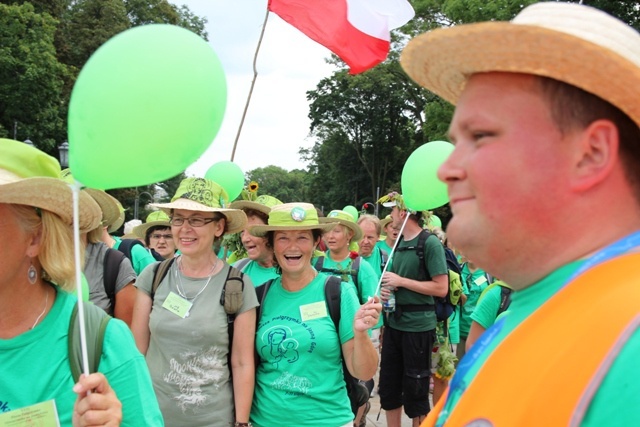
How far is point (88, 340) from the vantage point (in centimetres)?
195

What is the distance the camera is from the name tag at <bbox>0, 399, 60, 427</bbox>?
1.84 m

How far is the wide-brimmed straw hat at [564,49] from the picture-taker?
1083 millimetres

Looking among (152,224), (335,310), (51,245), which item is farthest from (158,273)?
(152,224)

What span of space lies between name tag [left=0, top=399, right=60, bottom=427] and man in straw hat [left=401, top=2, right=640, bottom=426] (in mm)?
1383

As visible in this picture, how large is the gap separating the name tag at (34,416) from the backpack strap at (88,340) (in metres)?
0.11

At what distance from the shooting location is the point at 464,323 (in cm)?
729

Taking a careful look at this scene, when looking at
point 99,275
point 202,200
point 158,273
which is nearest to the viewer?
point 158,273

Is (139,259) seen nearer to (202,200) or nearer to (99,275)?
(99,275)

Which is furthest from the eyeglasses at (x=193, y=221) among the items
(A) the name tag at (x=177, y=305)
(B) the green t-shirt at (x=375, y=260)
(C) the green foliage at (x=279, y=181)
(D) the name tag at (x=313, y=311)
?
(C) the green foliage at (x=279, y=181)

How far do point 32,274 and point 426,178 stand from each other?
254 cm

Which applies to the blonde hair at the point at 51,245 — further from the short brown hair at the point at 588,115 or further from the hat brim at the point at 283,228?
the hat brim at the point at 283,228

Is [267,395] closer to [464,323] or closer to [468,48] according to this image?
[468,48]

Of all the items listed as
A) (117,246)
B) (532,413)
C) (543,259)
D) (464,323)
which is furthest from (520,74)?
(464,323)

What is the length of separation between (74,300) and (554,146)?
1.70 m
